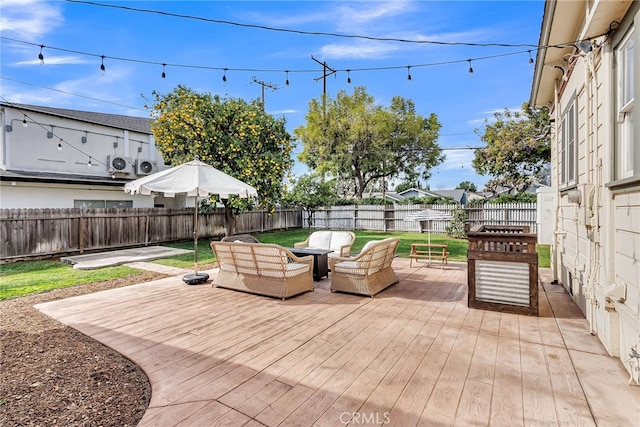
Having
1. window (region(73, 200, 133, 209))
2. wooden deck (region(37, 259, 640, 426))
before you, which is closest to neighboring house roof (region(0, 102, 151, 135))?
window (region(73, 200, 133, 209))

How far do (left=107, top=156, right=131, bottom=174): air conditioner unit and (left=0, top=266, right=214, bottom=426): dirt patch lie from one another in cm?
1078

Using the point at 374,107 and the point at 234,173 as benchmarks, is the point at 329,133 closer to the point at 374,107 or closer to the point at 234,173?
the point at 374,107

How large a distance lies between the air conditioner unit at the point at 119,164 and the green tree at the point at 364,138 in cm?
1224

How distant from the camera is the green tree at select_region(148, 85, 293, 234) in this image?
405 inches

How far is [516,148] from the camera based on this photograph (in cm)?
1733

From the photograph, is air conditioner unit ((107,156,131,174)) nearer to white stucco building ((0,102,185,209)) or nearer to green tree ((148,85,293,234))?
white stucco building ((0,102,185,209))

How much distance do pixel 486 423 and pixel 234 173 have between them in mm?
9866

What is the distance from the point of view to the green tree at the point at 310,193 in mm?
16375

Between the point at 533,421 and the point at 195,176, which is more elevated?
the point at 195,176

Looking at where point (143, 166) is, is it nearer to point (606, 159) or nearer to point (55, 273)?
point (55, 273)

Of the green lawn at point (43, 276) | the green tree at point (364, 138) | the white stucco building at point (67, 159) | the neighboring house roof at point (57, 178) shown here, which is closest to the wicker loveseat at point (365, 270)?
the green lawn at point (43, 276)

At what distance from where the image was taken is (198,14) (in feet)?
19.8

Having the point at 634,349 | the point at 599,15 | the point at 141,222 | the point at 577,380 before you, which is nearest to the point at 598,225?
the point at 634,349

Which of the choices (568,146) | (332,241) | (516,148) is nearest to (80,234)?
(332,241)
